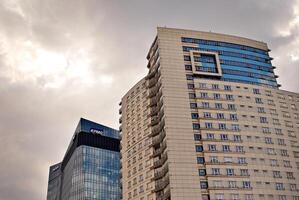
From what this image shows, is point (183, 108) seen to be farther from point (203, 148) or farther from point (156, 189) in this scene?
point (156, 189)

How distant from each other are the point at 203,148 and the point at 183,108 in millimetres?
13225

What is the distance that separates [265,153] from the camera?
112438mm

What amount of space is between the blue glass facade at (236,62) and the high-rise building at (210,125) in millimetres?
352

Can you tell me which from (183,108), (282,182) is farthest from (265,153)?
(183,108)

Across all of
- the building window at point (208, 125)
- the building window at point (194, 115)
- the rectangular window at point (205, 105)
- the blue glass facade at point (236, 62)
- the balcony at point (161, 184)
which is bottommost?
the balcony at point (161, 184)

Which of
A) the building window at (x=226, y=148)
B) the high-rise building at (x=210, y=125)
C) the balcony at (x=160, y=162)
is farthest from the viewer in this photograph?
the building window at (x=226, y=148)

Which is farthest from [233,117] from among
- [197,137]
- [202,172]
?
[202,172]

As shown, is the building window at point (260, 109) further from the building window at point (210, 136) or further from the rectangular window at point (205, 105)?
the building window at point (210, 136)

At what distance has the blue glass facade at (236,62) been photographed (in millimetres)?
122625

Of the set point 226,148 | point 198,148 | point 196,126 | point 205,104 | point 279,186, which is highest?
point 205,104

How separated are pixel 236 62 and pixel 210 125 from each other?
27.5m

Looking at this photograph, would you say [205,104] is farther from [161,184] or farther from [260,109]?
[161,184]

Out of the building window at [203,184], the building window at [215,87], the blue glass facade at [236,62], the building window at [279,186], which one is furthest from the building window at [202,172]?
the blue glass facade at [236,62]

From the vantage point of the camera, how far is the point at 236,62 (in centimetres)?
12600
